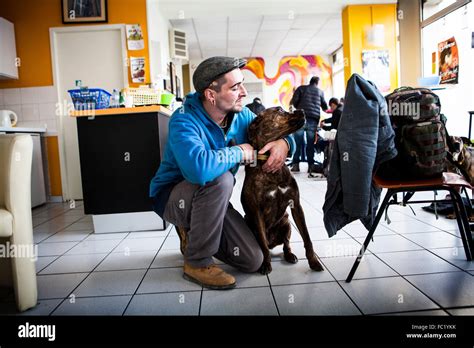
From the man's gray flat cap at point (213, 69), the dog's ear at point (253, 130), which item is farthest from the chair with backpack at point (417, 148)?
the man's gray flat cap at point (213, 69)

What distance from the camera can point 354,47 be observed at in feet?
20.0

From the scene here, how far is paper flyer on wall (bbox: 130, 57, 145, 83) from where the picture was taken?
491cm

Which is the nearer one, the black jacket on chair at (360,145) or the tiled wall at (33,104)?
the black jacket on chair at (360,145)

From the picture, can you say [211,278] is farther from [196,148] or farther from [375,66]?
[375,66]

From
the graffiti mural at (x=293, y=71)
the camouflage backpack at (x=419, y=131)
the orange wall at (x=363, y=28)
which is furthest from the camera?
the graffiti mural at (x=293, y=71)

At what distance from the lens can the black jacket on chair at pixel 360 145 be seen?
149 centimetres

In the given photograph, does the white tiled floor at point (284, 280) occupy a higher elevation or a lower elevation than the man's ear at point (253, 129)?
lower

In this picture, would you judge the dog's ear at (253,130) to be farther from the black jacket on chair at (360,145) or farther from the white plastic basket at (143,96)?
the white plastic basket at (143,96)

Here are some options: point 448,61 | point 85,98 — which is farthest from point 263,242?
point 448,61

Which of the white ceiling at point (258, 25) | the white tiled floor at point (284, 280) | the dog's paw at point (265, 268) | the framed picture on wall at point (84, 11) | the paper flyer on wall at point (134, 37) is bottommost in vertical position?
the white tiled floor at point (284, 280)

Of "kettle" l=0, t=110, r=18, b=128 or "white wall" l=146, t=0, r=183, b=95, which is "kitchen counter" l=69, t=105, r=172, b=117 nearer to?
"kettle" l=0, t=110, r=18, b=128

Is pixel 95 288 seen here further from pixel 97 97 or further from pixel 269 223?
pixel 97 97

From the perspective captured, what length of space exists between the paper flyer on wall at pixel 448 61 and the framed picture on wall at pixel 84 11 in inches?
191
